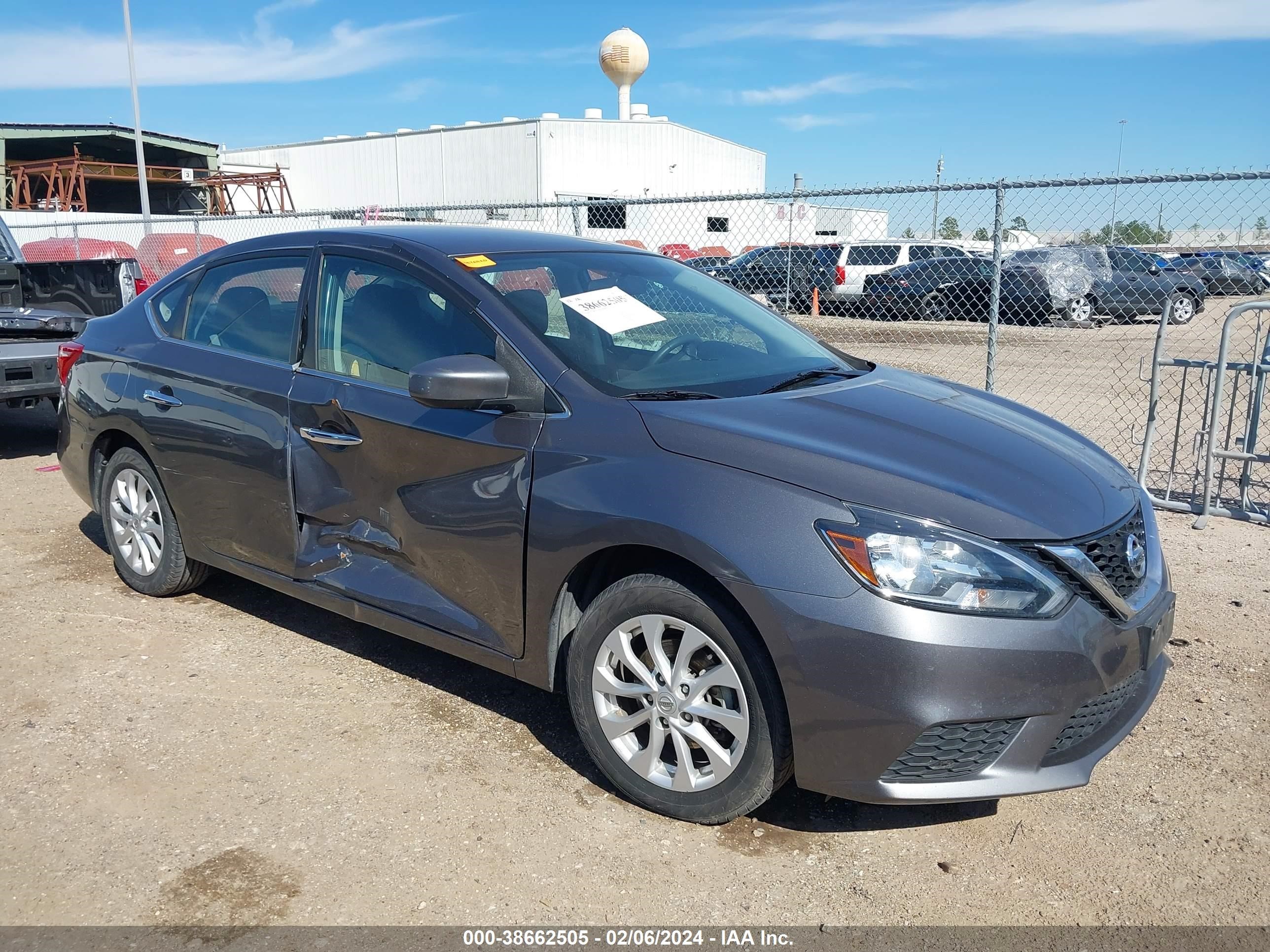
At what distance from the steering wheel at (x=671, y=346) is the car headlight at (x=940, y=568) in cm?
109

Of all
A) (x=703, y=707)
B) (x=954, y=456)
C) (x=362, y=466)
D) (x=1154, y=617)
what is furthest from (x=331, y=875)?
(x=1154, y=617)

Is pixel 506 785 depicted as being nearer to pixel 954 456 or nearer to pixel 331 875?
pixel 331 875

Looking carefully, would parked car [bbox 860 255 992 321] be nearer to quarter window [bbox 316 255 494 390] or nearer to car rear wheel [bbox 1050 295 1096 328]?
car rear wheel [bbox 1050 295 1096 328]

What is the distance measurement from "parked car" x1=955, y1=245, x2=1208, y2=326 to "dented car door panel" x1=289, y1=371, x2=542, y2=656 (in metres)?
13.8

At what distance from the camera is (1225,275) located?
21203 mm

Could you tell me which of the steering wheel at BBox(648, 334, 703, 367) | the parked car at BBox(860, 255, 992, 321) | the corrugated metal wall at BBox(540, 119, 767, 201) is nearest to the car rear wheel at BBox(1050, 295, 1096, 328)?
the parked car at BBox(860, 255, 992, 321)

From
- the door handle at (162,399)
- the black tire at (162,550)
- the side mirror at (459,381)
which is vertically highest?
the side mirror at (459,381)

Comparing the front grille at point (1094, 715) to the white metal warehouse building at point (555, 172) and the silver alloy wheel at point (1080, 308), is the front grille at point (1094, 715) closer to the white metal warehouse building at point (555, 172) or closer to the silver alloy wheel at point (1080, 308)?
the silver alloy wheel at point (1080, 308)

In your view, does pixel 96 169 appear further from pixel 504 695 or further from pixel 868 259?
pixel 504 695

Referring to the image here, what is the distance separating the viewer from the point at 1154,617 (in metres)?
2.94

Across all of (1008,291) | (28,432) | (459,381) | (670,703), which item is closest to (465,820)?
(670,703)

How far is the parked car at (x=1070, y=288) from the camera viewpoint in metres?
15.9

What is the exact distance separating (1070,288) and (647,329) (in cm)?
1429

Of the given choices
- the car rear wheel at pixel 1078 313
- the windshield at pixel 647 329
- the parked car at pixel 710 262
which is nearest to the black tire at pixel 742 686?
the windshield at pixel 647 329
